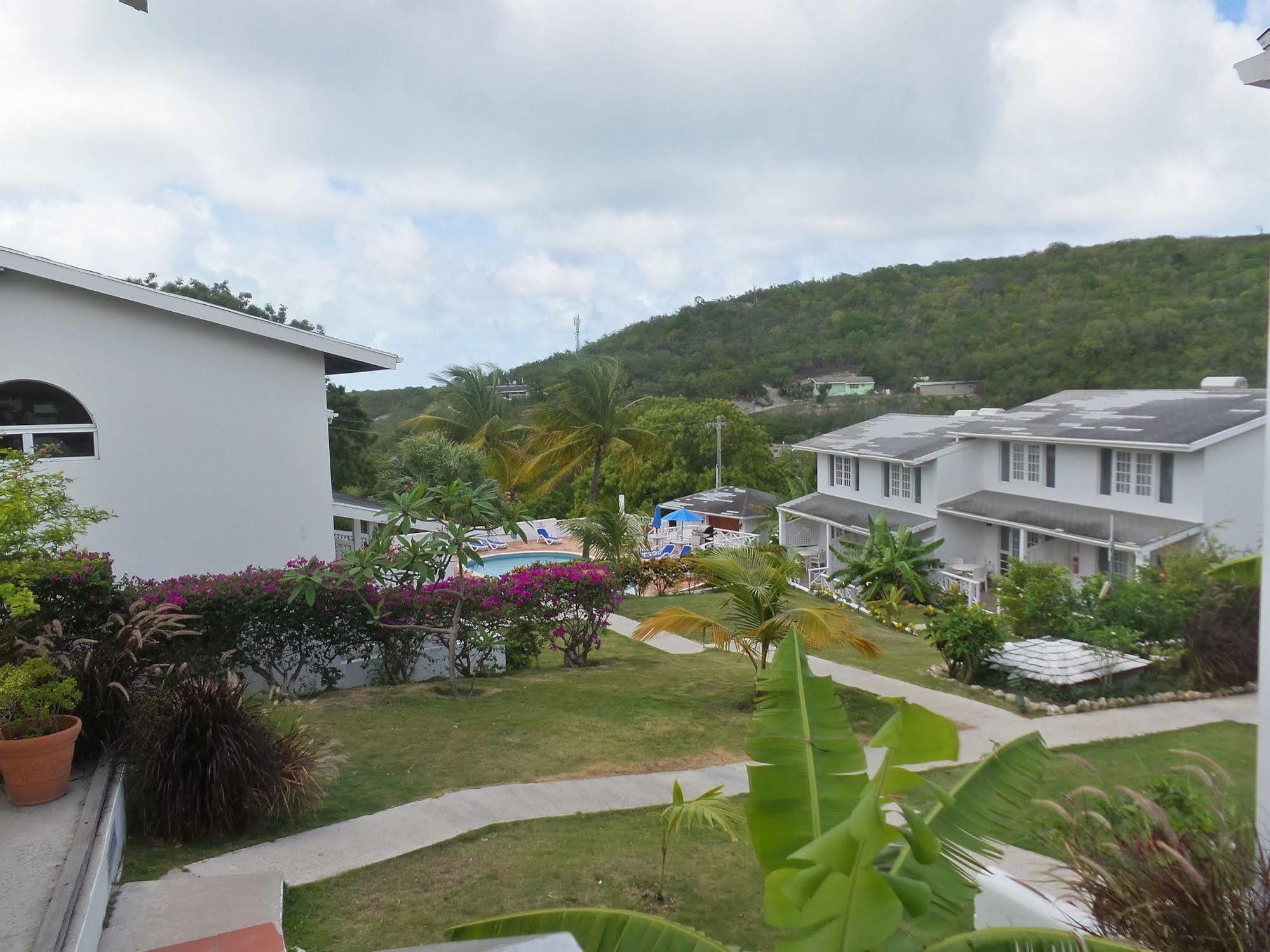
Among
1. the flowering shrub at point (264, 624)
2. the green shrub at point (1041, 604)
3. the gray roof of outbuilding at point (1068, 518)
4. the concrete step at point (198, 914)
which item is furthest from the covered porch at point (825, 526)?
the concrete step at point (198, 914)

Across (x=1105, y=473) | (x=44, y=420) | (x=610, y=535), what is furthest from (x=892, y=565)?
(x=44, y=420)

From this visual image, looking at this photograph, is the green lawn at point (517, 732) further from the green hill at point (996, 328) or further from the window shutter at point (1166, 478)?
the green hill at point (996, 328)

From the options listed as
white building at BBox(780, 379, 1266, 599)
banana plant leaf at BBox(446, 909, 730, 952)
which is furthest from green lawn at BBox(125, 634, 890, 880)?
white building at BBox(780, 379, 1266, 599)

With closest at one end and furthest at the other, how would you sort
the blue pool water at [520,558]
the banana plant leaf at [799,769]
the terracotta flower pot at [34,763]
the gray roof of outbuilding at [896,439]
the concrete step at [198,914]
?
the banana plant leaf at [799,769]
the concrete step at [198,914]
the terracotta flower pot at [34,763]
the gray roof of outbuilding at [896,439]
the blue pool water at [520,558]

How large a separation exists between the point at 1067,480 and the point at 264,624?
21.5 meters

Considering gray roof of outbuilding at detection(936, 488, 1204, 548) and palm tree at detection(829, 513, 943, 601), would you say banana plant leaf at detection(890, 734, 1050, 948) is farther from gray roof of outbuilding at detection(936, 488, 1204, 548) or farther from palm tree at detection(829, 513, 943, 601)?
palm tree at detection(829, 513, 943, 601)

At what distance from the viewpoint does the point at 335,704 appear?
35.8ft

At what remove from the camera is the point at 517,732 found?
9.95 m

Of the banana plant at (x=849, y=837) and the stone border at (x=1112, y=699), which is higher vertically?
the banana plant at (x=849, y=837)

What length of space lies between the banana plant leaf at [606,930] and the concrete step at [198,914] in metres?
1.69

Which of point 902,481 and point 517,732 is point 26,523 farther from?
point 902,481

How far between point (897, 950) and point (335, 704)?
358 inches

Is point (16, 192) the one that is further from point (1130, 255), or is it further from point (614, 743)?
point (1130, 255)

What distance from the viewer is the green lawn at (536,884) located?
5.43 metres
